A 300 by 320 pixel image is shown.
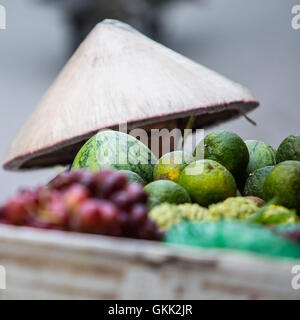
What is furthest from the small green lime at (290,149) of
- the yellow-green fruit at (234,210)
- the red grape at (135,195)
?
the red grape at (135,195)

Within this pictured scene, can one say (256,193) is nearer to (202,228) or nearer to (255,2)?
(202,228)

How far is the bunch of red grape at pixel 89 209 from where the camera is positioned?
58 centimetres

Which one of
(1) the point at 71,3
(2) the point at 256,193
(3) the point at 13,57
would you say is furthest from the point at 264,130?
(2) the point at 256,193

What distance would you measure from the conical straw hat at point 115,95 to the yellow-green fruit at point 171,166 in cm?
43

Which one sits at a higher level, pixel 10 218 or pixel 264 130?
pixel 264 130

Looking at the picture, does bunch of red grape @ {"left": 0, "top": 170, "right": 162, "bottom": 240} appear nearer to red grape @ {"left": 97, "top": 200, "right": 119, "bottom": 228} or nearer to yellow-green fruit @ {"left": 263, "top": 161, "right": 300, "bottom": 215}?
red grape @ {"left": 97, "top": 200, "right": 119, "bottom": 228}

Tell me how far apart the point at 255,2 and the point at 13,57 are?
1.55 metres

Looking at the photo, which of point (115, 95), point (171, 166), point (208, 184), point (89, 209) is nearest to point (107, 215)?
point (89, 209)

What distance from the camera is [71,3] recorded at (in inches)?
111

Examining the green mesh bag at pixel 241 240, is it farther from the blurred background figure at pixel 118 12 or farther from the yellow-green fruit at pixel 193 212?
the blurred background figure at pixel 118 12

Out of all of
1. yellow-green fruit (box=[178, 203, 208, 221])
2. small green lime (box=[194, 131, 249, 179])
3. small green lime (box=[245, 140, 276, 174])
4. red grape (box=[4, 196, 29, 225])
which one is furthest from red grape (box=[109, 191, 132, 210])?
small green lime (box=[245, 140, 276, 174])

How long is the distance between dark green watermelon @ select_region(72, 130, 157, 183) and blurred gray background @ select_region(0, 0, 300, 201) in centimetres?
158

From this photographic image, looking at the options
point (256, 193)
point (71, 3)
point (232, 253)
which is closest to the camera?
point (232, 253)

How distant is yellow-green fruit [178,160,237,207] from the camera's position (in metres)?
1.03
